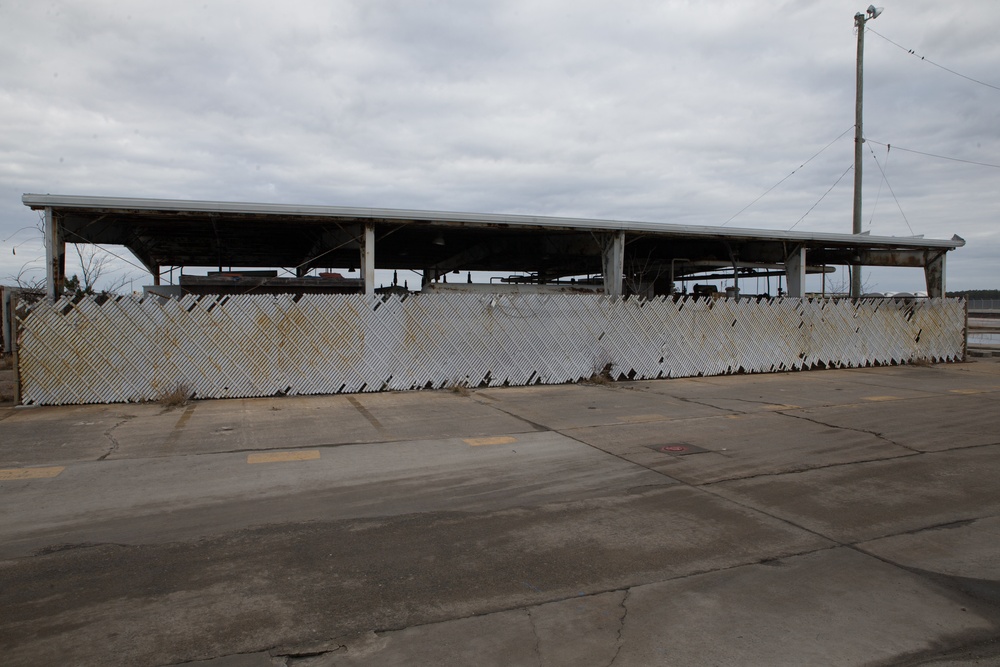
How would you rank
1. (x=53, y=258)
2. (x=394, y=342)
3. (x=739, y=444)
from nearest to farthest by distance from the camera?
1. (x=739, y=444)
2. (x=53, y=258)
3. (x=394, y=342)

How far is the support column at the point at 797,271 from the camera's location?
20172 millimetres

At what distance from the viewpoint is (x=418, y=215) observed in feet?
49.2

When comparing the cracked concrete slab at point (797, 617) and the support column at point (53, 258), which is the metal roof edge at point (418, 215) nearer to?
the support column at point (53, 258)

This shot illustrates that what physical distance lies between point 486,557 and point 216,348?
9.69 m

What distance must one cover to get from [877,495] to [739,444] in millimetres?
2458

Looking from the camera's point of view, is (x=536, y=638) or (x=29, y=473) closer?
(x=536, y=638)

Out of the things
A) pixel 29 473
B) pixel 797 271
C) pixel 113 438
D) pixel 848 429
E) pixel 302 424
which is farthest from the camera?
pixel 797 271

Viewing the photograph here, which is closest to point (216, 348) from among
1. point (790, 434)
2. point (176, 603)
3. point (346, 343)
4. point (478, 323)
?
point (346, 343)

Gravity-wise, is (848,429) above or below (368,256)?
below

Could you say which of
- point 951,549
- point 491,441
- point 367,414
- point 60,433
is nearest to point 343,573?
point 951,549

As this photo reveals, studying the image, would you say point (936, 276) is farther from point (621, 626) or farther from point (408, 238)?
point (621, 626)

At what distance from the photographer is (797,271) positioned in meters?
20.3

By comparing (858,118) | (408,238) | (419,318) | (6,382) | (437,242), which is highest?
(858,118)

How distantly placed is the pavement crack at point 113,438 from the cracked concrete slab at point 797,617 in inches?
275
